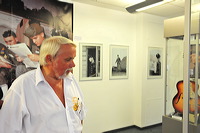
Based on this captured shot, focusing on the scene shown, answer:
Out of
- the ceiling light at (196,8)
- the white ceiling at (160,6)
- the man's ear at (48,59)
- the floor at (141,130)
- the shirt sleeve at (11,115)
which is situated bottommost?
the floor at (141,130)

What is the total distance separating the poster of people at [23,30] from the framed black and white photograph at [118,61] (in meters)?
1.29

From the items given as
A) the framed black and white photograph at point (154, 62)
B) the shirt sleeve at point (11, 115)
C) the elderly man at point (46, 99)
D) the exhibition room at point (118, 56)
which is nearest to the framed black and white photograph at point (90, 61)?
the exhibition room at point (118, 56)

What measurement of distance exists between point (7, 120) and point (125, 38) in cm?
319

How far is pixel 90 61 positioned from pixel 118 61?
0.74 meters

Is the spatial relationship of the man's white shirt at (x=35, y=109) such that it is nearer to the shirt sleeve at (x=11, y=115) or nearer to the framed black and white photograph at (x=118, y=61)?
the shirt sleeve at (x=11, y=115)

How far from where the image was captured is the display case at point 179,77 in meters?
1.34

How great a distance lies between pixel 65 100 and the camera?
1.51 metres

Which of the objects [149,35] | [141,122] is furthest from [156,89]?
[149,35]

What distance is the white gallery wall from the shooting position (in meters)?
3.42

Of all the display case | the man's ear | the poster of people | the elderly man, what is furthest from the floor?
the man's ear

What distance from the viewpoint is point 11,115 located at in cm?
125

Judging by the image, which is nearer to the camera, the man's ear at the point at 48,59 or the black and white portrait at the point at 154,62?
the man's ear at the point at 48,59

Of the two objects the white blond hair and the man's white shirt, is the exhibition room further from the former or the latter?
the white blond hair

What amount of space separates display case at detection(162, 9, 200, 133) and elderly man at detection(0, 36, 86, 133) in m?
0.99
